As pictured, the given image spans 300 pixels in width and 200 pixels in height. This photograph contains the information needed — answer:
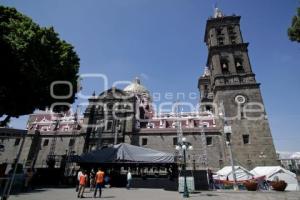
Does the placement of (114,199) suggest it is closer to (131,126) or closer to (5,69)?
(5,69)

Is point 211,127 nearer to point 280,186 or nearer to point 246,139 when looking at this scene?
point 246,139

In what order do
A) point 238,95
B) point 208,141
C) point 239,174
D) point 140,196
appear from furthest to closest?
point 208,141, point 238,95, point 239,174, point 140,196

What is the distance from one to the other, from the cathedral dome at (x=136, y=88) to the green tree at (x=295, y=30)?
5164cm

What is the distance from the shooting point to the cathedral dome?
62.0m

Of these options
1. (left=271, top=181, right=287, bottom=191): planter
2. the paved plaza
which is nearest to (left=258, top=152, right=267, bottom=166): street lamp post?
(left=271, top=181, right=287, bottom=191): planter

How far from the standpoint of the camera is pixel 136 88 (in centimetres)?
6303

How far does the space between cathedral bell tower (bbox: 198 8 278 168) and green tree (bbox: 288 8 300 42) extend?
17.4m

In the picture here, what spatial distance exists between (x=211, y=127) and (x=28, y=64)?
94.4ft

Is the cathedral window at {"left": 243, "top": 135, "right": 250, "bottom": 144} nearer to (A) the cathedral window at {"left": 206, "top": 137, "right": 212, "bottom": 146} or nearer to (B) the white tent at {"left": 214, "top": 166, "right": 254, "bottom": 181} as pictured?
(A) the cathedral window at {"left": 206, "top": 137, "right": 212, "bottom": 146}

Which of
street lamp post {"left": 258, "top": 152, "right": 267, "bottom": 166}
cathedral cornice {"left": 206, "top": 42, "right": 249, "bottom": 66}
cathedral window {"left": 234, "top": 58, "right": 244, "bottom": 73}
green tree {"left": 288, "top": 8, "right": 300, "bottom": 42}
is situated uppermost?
cathedral cornice {"left": 206, "top": 42, "right": 249, "bottom": 66}

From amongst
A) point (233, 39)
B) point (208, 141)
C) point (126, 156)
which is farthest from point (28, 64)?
point (233, 39)

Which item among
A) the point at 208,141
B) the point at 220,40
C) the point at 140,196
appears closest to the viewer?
the point at 140,196

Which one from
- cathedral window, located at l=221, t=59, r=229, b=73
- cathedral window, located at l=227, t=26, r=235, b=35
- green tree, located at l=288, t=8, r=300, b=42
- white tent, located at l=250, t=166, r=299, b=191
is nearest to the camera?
green tree, located at l=288, t=8, r=300, b=42

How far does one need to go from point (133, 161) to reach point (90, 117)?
2084 centimetres
